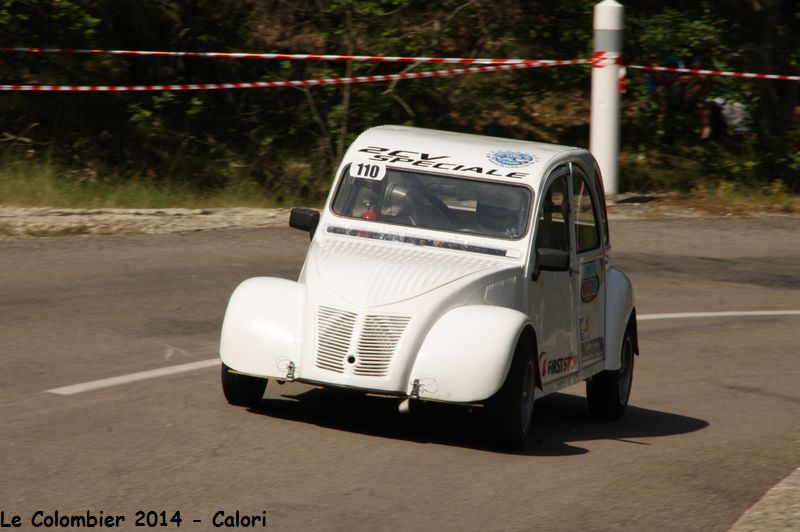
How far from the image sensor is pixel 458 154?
8859mm

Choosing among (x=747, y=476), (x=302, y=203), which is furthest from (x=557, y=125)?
(x=747, y=476)

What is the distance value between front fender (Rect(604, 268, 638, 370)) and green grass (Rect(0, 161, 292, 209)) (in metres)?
8.93

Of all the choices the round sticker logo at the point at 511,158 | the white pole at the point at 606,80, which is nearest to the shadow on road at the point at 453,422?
the round sticker logo at the point at 511,158

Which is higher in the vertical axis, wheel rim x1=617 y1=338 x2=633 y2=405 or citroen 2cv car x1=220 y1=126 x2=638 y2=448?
citroen 2cv car x1=220 y1=126 x2=638 y2=448

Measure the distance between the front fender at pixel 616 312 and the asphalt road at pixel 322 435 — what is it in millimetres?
481

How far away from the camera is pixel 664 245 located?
54.9 ft

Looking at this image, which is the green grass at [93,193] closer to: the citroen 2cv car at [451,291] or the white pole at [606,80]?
the white pole at [606,80]

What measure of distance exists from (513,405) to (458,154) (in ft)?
6.87

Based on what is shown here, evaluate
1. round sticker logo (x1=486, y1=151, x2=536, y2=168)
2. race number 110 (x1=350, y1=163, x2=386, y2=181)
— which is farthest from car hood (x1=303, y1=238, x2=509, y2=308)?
round sticker logo (x1=486, y1=151, x2=536, y2=168)

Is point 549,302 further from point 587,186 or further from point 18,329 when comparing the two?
point 18,329

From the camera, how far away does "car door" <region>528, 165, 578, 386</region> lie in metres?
8.24

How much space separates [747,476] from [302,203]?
12.2 m

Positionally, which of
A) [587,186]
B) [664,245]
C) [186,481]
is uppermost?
[587,186]

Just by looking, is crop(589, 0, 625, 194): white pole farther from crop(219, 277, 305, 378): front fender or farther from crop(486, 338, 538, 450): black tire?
crop(219, 277, 305, 378): front fender
